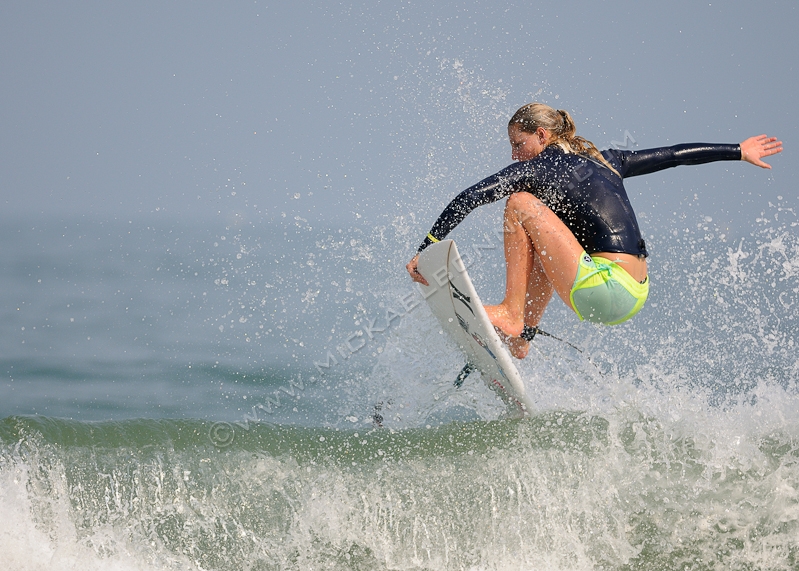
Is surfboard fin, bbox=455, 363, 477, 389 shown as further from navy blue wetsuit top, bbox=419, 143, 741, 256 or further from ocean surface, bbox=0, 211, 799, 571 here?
navy blue wetsuit top, bbox=419, 143, 741, 256

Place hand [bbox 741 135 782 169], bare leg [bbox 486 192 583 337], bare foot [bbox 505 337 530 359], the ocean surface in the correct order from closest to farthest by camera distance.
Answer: the ocean surface < bare leg [bbox 486 192 583 337] < bare foot [bbox 505 337 530 359] < hand [bbox 741 135 782 169]

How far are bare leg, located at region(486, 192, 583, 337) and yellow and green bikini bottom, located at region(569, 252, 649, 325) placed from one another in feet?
0.19

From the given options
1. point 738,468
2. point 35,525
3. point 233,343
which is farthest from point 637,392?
point 233,343

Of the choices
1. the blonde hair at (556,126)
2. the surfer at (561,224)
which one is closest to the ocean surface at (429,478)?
the surfer at (561,224)

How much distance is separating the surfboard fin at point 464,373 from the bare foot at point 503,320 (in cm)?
51

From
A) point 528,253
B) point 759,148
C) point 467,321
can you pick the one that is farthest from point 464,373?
point 759,148

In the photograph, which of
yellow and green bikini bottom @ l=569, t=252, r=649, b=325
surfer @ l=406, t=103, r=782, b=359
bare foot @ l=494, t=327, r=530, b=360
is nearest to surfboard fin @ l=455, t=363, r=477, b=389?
bare foot @ l=494, t=327, r=530, b=360

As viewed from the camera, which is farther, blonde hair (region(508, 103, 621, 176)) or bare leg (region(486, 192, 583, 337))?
blonde hair (region(508, 103, 621, 176))

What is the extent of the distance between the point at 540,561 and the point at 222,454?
1.98 meters

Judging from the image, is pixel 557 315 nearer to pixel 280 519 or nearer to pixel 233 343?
pixel 233 343

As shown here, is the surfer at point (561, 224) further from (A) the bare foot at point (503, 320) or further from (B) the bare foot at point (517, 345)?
(B) the bare foot at point (517, 345)

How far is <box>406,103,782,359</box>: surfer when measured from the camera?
435 cm

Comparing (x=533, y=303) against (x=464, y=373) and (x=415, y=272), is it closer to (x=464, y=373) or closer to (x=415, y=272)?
(x=464, y=373)

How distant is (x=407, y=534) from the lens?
4141 millimetres
